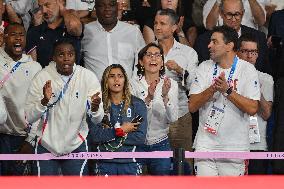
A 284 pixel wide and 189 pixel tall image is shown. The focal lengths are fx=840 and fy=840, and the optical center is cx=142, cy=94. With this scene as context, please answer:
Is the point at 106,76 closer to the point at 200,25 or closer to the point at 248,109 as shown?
the point at 248,109

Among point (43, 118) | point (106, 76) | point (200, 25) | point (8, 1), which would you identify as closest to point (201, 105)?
point (106, 76)

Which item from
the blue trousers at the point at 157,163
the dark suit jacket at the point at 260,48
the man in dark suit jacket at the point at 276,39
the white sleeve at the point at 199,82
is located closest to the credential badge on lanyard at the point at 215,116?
the white sleeve at the point at 199,82

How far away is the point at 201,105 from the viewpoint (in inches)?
349

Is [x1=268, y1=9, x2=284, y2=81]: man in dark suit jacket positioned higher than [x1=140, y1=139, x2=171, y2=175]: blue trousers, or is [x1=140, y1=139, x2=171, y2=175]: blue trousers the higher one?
[x1=268, y1=9, x2=284, y2=81]: man in dark suit jacket

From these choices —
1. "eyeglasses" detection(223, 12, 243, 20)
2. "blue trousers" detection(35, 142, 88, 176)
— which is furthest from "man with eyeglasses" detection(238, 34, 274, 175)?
"blue trousers" detection(35, 142, 88, 176)

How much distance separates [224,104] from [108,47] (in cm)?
179

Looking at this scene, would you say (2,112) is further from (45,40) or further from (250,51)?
(250,51)

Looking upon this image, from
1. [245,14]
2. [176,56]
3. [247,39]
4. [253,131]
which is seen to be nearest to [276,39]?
[245,14]

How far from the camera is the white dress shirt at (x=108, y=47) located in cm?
991

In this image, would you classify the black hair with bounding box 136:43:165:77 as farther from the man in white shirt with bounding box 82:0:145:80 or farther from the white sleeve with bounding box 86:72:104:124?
the white sleeve with bounding box 86:72:104:124

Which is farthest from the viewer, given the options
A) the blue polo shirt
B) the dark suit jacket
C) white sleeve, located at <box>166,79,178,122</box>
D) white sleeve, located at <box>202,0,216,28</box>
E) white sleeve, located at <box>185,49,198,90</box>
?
white sleeve, located at <box>202,0,216,28</box>

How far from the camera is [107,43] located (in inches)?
392

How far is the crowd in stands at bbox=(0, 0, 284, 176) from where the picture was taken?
878 cm

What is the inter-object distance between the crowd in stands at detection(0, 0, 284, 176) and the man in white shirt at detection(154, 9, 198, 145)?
0.01m
